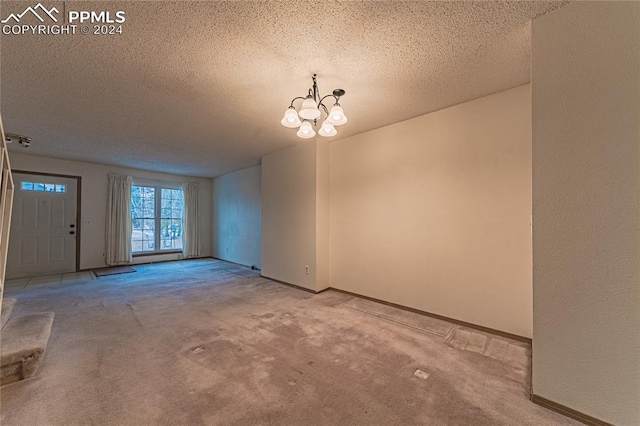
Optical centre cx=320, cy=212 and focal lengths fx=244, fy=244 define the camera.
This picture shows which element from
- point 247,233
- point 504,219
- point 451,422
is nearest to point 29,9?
point 451,422

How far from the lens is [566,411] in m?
1.50

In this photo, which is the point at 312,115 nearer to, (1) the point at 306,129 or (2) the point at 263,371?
(1) the point at 306,129

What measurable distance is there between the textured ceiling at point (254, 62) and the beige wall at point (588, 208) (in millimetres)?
385

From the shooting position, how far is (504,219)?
99.7 inches

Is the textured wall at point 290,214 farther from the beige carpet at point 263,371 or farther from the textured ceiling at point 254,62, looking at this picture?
the beige carpet at point 263,371

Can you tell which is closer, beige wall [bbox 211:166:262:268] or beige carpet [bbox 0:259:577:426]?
beige carpet [bbox 0:259:577:426]

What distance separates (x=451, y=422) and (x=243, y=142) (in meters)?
4.25

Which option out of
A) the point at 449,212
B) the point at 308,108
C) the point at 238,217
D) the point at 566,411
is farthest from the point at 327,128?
the point at 238,217

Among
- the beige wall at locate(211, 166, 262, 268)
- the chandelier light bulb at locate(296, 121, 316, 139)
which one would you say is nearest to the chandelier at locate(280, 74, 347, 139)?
the chandelier light bulb at locate(296, 121, 316, 139)

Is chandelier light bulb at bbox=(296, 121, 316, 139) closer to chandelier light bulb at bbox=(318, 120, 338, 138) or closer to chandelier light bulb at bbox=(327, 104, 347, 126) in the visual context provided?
chandelier light bulb at bbox=(318, 120, 338, 138)

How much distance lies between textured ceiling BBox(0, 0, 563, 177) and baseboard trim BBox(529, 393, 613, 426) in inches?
99.1

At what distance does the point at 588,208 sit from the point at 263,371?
8.11 ft

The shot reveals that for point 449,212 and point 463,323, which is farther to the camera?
point 449,212

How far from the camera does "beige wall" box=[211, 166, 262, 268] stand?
19.7ft
